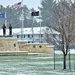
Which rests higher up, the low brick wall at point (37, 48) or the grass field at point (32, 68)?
the grass field at point (32, 68)

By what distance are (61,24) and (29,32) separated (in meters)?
69.2

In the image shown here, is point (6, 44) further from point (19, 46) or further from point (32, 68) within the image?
point (32, 68)

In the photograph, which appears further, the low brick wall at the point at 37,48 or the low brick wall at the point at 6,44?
the low brick wall at the point at 37,48

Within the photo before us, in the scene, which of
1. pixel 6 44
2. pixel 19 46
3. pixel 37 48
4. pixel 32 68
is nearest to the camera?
pixel 32 68

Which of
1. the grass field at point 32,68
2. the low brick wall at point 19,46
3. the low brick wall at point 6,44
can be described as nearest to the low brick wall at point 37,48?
the low brick wall at point 19,46

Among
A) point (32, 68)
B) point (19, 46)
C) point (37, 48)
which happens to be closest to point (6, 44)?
point (19, 46)

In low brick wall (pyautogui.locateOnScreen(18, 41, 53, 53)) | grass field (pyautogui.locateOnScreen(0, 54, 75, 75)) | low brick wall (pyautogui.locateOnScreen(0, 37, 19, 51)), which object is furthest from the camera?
low brick wall (pyautogui.locateOnScreen(18, 41, 53, 53))

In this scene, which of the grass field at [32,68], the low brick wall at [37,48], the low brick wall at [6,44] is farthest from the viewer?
the low brick wall at [37,48]

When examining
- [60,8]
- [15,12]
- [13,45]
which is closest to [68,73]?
[60,8]

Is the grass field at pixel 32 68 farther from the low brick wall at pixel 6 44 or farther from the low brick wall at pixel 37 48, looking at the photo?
the low brick wall at pixel 37 48

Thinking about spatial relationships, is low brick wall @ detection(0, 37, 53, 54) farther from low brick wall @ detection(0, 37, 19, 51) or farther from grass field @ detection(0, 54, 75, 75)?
grass field @ detection(0, 54, 75, 75)

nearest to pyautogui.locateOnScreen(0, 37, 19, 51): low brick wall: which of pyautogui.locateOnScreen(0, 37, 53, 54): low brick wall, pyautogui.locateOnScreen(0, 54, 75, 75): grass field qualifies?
pyautogui.locateOnScreen(0, 37, 53, 54): low brick wall

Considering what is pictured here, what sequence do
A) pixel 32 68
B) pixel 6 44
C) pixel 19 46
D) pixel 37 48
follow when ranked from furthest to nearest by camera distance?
1. pixel 19 46
2. pixel 37 48
3. pixel 6 44
4. pixel 32 68

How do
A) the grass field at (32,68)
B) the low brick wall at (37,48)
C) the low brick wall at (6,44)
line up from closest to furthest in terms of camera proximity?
1. the grass field at (32,68)
2. the low brick wall at (6,44)
3. the low brick wall at (37,48)
